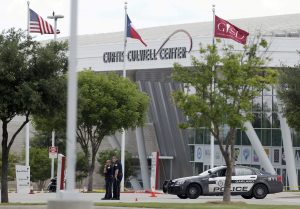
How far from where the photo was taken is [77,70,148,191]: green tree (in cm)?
4378

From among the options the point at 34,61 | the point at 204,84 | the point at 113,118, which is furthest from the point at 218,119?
the point at 113,118

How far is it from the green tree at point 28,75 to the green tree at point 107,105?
14.9m

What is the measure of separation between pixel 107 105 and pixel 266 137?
2326 cm

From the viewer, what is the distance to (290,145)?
201ft

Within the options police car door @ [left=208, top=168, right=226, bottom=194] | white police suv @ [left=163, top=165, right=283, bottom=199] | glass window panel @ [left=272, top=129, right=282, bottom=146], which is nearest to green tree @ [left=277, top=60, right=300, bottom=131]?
white police suv @ [left=163, top=165, right=283, bottom=199]

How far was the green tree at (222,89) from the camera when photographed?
93.3 feet

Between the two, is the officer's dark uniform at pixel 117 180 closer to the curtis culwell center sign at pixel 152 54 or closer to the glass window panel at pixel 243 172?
the glass window panel at pixel 243 172

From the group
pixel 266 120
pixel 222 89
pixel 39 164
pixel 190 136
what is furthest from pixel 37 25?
pixel 39 164

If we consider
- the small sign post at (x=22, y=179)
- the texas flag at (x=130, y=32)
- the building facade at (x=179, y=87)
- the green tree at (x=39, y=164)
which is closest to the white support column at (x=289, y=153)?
the building facade at (x=179, y=87)

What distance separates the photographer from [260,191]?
35406 millimetres

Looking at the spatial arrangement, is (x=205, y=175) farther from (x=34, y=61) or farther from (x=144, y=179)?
(x=144, y=179)

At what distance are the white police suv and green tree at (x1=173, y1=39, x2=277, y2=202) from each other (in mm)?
5742

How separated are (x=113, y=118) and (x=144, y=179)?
28393 mm

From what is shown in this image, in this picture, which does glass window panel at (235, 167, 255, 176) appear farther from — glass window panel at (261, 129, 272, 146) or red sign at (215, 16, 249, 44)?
glass window panel at (261, 129, 272, 146)
